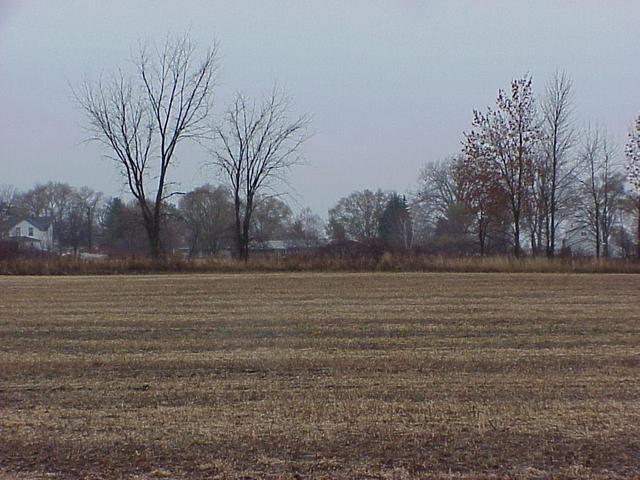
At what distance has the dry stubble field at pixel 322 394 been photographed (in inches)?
178

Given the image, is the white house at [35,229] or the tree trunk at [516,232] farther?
the white house at [35,229]

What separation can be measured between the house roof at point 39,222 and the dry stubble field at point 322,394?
8887cm

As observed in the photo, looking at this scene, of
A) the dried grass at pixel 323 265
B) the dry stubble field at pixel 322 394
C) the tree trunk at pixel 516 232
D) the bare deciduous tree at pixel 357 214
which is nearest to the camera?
the dry stubble field at pixel 322 394

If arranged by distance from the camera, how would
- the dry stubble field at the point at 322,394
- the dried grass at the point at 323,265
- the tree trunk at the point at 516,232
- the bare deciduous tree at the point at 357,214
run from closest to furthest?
1. the dry stubble field at the point at 322,394
2. the dried grass at the point at 323,265
3. the tree trunk at the point at 516,232
4. the bare deciduous tree at the point at 357,214

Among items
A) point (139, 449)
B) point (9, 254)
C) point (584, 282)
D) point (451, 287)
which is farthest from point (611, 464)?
point (9, 254)

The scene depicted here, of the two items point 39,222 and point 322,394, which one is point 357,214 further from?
point 322,394

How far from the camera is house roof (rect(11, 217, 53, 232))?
93.3 meters

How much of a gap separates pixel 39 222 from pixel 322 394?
99910mm

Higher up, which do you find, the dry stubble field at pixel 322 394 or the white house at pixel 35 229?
the white house at pixel 35 229

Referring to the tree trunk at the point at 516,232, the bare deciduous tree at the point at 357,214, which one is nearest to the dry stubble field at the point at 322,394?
the tree trunk at the point at 516,232

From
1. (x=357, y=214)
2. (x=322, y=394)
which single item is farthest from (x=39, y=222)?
(x=322, y=394)

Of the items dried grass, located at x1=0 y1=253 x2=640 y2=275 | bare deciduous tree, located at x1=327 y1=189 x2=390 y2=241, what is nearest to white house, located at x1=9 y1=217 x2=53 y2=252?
bare deciduous tree, located at x1=327 y1=189 x2=390 y2=241

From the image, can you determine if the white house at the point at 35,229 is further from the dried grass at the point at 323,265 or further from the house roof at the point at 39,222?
the dried grass at the point at 323,265

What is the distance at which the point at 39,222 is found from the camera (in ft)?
311
